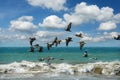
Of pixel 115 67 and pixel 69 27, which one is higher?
pixel 69 27

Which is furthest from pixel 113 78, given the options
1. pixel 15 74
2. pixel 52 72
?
pixel 15 74

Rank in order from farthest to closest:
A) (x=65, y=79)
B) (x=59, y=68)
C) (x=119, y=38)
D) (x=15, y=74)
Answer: (x=59, y=68) → (x=15, y=74) → (x=65, y=79) → (x=119, y=38)

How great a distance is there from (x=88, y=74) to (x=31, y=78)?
8539 mm

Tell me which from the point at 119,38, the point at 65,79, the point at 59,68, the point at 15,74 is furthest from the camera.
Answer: the point at 59,68

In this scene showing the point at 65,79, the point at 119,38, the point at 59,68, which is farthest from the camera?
the point at 59,68

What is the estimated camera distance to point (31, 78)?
43781mm

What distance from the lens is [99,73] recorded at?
161 ft

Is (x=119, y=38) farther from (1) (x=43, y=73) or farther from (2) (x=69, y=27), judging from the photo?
(1) (x=43, y=73)

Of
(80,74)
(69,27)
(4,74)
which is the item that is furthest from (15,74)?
(69,27)

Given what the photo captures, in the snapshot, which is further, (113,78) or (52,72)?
(52,72)

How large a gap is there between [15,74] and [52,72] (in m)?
4.94

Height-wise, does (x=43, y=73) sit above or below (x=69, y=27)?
below

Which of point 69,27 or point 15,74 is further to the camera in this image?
point 15,74

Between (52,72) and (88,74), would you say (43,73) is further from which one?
(88,74)
